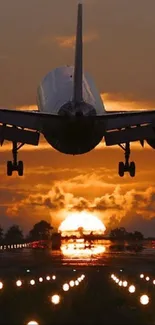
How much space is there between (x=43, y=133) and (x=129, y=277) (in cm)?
1222

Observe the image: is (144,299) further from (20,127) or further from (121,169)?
(121,169)

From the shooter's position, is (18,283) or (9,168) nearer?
(18,283)

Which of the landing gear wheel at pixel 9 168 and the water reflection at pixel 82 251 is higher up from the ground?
the landing gear wheel at pixel 9 168

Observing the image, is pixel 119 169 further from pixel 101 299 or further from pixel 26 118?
pixel 101 299

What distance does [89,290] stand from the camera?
64.6 m

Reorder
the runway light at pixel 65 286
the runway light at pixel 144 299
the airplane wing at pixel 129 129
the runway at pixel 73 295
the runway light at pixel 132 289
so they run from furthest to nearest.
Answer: the airplane wing at pixel 129 129
the runway light at pixel 65 286
the runway light at pixel 132 289
the runway light at pixel 144 299
the runway at pixel 73 295

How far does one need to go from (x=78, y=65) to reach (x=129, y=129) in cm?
683

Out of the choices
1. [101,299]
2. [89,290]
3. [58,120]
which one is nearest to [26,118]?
[58,120]

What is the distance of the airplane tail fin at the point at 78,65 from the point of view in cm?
7588

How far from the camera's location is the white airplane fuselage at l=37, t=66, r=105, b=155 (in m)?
74.7

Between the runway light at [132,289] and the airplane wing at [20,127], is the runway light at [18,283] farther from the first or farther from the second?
the airplane wing at [20,127]

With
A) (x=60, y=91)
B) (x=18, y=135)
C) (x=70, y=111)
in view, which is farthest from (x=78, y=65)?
(x=18, y=135)

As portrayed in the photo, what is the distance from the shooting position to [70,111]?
7469 centimetres

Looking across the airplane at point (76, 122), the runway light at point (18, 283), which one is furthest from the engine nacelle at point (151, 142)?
the runway light at point (18, 283)
